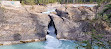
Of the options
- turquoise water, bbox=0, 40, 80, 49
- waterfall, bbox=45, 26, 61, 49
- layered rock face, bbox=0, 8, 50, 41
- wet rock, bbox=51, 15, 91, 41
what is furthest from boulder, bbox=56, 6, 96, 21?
turquoise water, bbox=0, 40, 80, 49

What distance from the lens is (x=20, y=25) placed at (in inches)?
662

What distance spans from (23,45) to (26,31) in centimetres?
269

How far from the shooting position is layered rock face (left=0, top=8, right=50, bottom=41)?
1570 cm

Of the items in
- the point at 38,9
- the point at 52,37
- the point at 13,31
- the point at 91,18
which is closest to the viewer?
the point at 13,31

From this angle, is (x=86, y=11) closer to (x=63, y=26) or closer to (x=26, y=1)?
(x=63, y=26)

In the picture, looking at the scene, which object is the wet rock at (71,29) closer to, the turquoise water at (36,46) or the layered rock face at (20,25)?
the turquoise water at (36,46)

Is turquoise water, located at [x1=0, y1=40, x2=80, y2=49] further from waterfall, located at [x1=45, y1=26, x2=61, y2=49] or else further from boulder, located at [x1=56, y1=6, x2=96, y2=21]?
boulder, located at [x1=56, y1=6, x2=96, y2=21]

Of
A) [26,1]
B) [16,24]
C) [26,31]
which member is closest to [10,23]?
[16,24]

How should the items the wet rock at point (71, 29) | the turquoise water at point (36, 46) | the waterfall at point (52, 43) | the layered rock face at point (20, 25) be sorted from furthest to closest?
the wet rock at point (71, 29)
the layered rock face at point (20, 25)
the waterfall at point (52, 43)
the turquoise water at point (36, 46)

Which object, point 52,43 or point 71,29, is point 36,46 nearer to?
point 52,43

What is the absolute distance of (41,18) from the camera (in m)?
18.7

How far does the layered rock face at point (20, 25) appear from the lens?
15.7 metres

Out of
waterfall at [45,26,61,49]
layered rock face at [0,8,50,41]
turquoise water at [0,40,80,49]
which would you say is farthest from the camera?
layered rock face at [0,8,50,41]

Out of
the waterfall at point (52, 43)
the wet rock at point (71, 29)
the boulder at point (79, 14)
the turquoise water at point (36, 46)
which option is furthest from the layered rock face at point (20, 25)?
the boulder at point (79, 14)
